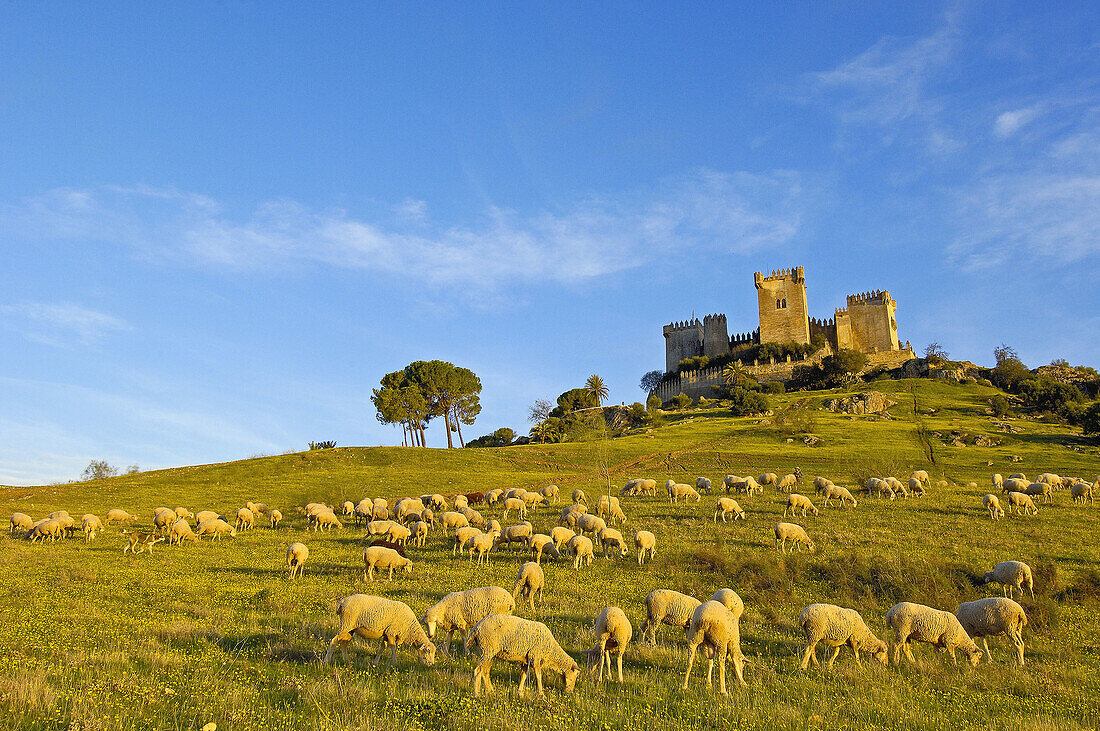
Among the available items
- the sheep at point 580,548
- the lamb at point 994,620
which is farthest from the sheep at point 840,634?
the sheep at point 580,548

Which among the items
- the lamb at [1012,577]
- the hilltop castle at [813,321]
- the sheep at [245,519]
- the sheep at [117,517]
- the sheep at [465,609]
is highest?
the hilltop castle at [813,321]

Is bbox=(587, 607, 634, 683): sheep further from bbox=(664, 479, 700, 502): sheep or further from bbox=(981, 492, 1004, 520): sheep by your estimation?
bbox=(981, 492, 1004, 520): sheep

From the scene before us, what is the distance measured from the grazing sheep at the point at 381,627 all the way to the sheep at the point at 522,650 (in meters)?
1.52

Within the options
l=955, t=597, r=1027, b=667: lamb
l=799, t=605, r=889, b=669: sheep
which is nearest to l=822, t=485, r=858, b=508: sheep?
l=955, t=597, r=1027, b=667: lamb

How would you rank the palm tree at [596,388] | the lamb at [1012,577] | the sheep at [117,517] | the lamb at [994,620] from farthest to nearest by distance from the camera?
the palm tree at [596,388] < the sheep at [117,517] < the lamb at [1012,577] < the lamb at [994,620]

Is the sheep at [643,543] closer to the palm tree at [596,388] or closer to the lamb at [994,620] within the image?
the lamb at [994,620]

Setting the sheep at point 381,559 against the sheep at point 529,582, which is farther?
the sheep at point 381,559

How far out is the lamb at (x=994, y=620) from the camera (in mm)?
14195

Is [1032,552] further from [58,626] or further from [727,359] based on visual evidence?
[727,359]

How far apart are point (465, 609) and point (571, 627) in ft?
9.05

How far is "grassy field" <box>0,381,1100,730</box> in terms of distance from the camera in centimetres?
977

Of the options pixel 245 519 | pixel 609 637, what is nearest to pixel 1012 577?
pixel 609 637

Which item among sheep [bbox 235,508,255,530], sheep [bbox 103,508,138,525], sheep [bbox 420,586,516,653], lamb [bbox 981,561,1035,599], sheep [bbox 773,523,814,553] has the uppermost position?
sheep [bbox 103,508,138,525]

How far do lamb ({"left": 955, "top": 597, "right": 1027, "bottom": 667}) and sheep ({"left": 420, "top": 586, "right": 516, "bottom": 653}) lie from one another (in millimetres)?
9574
